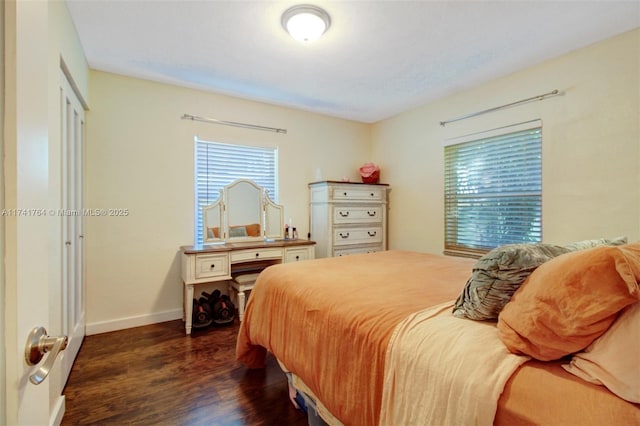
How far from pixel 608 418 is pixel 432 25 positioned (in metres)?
2.32

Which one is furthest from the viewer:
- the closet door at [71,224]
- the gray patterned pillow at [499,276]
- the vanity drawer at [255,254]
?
the vanity drawer at [255,254]

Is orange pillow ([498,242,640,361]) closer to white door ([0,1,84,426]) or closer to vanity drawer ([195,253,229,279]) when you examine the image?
white door ([0,1,84,426])

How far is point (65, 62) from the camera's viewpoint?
5.90 feet

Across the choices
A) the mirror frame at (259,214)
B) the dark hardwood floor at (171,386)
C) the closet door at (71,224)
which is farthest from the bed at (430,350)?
the mirror frame at (259,214)

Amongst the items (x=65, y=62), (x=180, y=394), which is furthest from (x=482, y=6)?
(x=180, y=394)

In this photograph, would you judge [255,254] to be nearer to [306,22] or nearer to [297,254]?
[297,254]

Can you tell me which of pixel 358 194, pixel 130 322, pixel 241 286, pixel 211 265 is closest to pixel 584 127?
pixel 358 194

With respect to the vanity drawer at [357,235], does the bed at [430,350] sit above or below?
below

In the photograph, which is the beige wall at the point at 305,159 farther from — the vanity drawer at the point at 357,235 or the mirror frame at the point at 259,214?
the vanity drawer at the point at 357,235

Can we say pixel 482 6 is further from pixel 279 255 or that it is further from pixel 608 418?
pixel 279 255

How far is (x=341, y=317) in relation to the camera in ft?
4.31

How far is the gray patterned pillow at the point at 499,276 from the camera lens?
1.00m

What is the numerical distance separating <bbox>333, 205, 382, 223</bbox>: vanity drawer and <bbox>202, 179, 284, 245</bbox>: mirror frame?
707mm

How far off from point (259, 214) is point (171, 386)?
1963 mm
